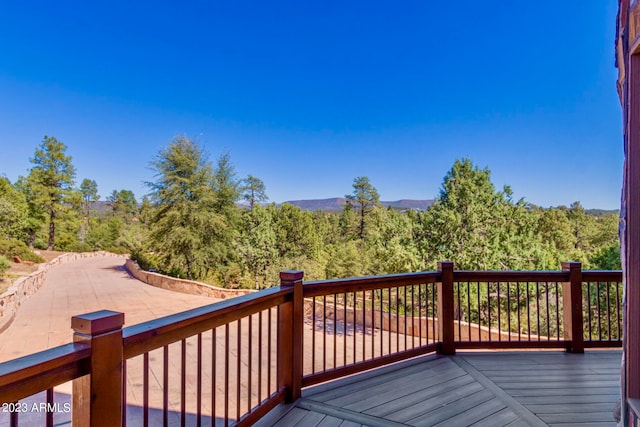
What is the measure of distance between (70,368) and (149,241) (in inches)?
635

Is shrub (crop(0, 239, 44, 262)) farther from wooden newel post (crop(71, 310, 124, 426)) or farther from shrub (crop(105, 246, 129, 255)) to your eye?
wooden newel post (crop(71, 310, 124, 426))

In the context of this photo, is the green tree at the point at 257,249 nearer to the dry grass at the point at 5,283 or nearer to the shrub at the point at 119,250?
the dry grass at the point at 5,283

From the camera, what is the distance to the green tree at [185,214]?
1458cm

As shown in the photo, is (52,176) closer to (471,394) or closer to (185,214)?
(185,214)

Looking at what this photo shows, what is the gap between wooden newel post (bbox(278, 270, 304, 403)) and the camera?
2367 mm

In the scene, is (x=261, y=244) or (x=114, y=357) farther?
(x=261, y=244)

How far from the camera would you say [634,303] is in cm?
127

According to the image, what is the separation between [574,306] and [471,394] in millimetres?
1726

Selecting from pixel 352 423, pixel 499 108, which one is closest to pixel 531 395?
pixel 352 423

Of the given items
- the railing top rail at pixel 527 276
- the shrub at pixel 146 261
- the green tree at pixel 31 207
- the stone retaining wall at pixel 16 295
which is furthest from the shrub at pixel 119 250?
the railing top rail at pixel 527 276

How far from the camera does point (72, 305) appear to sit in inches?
389

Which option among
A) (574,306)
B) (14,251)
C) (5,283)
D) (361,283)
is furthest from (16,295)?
(574,306)

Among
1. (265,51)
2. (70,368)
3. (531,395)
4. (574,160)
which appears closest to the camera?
(70,368)

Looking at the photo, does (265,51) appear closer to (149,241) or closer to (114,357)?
(149,241)
